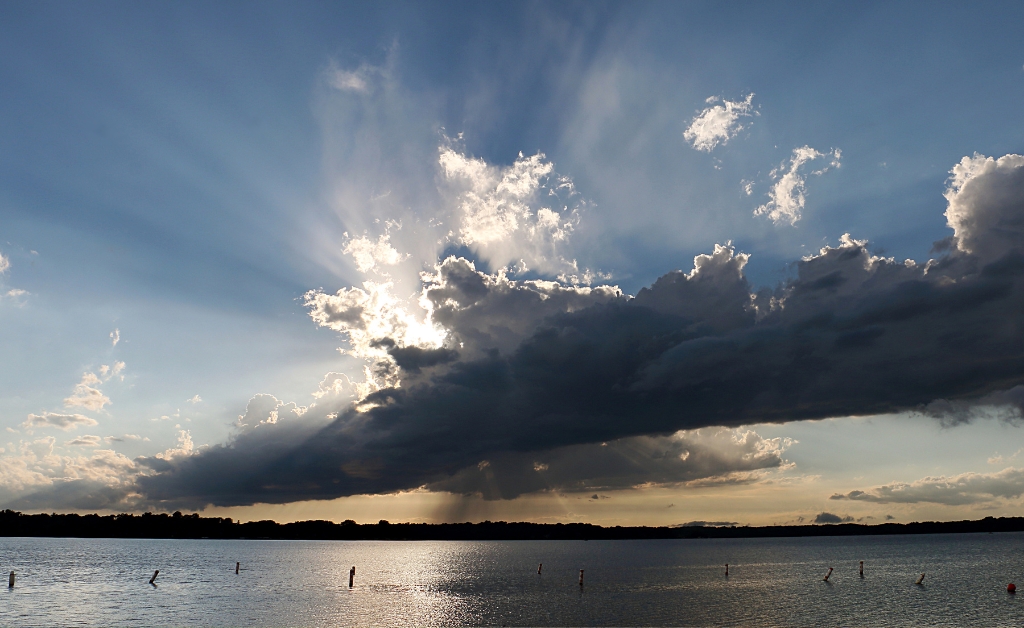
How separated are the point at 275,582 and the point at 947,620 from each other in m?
124

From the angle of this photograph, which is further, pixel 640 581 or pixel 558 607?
pixel 640 581

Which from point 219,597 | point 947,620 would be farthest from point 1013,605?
point 219,597

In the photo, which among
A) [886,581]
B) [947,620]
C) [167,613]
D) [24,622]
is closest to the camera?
[24,622]

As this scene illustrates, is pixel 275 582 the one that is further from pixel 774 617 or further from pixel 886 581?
pixel 886 581

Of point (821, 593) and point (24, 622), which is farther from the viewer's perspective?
point (821, 593)

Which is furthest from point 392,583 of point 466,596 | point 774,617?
point 774,617

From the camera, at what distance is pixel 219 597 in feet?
330

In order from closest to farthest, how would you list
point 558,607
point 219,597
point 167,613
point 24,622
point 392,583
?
1. point 24,622
2. point 167,613
3. point 558,607
4. point 219,597
5. point 392,583

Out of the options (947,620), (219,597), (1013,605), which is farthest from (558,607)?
(1013,605)

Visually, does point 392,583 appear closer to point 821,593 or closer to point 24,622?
point 24,622

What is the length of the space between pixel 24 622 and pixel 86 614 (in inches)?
337

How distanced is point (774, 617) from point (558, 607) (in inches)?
1142

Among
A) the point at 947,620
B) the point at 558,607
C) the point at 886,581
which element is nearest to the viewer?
the point at 947,620

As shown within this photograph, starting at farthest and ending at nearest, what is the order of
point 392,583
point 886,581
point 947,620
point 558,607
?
point 392,583, point 886,581, point 558,607, point 947,620
